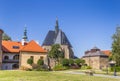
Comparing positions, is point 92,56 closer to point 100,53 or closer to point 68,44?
point 100,53

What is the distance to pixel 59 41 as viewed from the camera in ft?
249

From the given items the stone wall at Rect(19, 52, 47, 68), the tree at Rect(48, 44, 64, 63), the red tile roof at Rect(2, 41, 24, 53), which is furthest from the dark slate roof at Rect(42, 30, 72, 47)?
the red tile roof at Rect(2, 41, 24, 53)

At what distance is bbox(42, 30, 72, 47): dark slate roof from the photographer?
250 feet

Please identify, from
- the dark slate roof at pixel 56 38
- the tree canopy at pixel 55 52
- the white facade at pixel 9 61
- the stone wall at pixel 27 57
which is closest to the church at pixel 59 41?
the dark slate roof at pixel 56 38

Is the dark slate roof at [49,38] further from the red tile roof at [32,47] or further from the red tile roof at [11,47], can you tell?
the red tile roof at [11,47]

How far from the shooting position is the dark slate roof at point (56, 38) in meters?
76.1

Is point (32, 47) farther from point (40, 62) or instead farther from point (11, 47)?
point (11, 47)

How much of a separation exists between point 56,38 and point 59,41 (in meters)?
2.79

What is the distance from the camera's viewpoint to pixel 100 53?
7525 cm

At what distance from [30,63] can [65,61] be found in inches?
421

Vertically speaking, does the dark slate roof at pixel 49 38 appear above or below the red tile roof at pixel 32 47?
above

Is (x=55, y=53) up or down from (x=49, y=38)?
down

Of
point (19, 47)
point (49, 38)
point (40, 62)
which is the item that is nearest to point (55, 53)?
point (40, 62)

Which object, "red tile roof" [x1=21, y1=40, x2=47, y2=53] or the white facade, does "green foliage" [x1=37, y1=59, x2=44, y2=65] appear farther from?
the white facade
